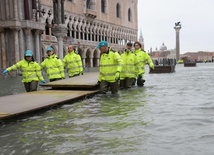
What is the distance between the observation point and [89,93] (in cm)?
955

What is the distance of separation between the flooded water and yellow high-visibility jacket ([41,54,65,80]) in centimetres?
340

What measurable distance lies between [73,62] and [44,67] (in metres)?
1.43

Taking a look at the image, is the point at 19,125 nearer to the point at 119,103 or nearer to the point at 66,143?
the point at 66,143

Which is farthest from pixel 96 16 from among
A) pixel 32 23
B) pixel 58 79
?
pixel 58 79

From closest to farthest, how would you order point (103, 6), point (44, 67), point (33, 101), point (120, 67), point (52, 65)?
1. point (33, 101)
2. point (120, 67)
3. point (52, 65)
4. point (44, 67)
5. point (103, 6)

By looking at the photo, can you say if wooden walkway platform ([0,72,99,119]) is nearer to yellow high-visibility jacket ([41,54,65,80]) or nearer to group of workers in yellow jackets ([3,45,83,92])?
group of workers in yellow jackets ([3,45,83,92])

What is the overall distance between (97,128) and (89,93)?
167 inches

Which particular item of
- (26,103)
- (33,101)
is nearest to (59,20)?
(33,101)

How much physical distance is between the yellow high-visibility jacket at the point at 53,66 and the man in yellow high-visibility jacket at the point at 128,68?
2192mm

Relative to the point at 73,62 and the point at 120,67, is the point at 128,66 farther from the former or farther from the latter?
the point at 120,67

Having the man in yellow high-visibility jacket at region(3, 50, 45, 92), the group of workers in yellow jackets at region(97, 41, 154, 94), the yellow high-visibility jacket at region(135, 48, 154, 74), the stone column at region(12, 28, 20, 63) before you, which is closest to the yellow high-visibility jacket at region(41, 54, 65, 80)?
the man in yellow high-visibility jacket at region(3, 50, 45, 92)

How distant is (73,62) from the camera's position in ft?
40.1

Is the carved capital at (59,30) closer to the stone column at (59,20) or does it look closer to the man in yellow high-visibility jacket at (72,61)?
the stone column at (59,20)

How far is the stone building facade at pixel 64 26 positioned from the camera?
26.8 metres
